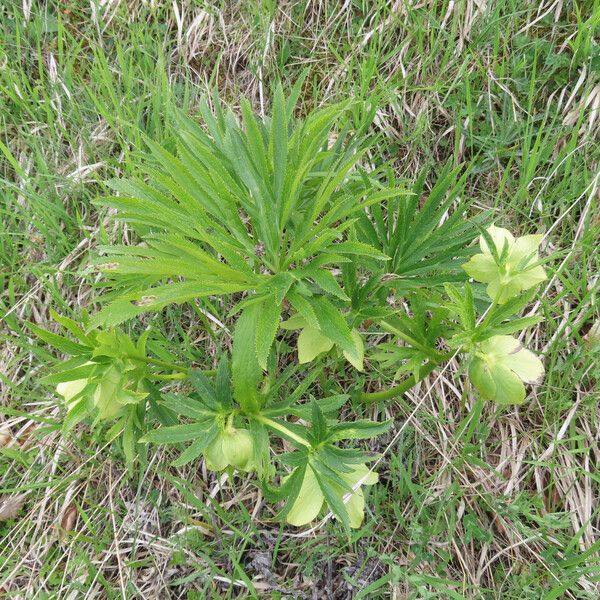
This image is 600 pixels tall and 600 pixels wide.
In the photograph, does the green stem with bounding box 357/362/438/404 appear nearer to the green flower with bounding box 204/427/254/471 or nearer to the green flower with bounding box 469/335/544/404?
the green flower with bounding box 469/335/544/404

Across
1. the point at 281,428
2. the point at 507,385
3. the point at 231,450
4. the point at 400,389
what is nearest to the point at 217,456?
the point at 231,450

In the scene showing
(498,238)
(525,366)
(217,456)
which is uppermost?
(498,238)

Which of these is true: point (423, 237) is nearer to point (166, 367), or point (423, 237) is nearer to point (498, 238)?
point (498, 238)

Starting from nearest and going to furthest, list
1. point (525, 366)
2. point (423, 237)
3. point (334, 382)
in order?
point (525, 366) < point (423, 237) < point (334, 382)

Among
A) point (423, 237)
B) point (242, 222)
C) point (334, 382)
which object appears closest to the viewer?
point (242, 222)

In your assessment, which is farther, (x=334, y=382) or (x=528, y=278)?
(x=334, y=382)

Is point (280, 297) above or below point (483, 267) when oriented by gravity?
below

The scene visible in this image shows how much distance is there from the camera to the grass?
1.65 m

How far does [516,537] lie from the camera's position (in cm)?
162

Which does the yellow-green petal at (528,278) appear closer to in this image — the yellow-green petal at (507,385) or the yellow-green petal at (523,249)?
the yellow-green petal at (523,249)

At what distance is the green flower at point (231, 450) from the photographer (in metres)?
1.23

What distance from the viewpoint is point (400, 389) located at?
1.48 metres

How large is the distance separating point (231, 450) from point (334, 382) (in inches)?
25.0

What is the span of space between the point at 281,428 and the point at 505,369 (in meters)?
0.50
